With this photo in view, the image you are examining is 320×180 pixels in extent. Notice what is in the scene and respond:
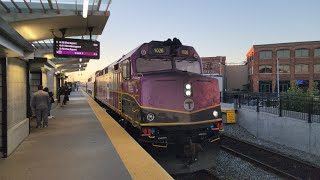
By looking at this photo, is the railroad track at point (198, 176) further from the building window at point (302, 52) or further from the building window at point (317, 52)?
the building window at point (317, 52)

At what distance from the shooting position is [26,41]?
807 cm

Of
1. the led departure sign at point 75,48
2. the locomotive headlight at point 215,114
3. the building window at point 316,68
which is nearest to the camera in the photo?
the locomotive headlight at point 215,114

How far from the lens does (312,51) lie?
2749 inches

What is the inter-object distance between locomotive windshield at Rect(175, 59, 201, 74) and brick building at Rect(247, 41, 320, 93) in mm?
62778

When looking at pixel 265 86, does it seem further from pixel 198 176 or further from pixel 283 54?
pixel 198 176

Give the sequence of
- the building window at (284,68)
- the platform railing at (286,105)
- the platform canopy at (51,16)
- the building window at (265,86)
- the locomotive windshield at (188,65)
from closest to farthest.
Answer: the locomotive windshield at (188,65) → the platform canopy at (51,16) → the platform railing at (286,105) → the building window at (284,68) → the building window at (265,86)

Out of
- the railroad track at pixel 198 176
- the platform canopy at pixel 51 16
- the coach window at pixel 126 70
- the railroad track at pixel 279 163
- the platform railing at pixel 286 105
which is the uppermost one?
the platform canopy at pixel 51 16

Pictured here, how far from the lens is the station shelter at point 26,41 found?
7.23m

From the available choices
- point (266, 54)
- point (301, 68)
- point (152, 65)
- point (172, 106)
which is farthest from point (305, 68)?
point (172, 106)

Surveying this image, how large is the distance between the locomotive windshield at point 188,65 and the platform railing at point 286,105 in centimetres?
640

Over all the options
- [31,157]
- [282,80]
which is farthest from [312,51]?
[31,157]

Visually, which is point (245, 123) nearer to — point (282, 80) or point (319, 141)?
A: point (319, 141)

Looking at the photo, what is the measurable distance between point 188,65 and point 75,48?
31.5 feet

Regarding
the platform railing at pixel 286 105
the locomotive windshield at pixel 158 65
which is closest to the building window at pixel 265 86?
the platform railing at pixel 286 105
